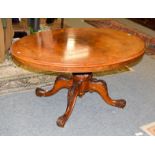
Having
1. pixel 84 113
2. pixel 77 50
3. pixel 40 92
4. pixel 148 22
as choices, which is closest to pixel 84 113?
pixel 84 113

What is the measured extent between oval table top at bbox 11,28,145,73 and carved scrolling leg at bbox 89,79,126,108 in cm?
35

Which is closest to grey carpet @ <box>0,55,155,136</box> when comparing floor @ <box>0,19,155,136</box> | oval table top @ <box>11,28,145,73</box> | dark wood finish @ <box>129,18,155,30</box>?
floor @ <box>0,19,155,136</box>

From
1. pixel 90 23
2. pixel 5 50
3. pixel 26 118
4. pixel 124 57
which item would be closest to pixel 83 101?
pixel 26 118

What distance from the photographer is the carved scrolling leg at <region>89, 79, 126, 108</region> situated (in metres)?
2.02

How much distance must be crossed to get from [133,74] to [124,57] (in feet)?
3.75

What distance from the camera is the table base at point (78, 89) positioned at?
1881 mm

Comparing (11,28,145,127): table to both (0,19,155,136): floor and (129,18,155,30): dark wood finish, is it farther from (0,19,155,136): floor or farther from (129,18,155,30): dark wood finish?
(129,18,155,30): dark wood finish

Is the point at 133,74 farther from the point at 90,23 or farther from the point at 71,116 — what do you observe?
the point at 90,23

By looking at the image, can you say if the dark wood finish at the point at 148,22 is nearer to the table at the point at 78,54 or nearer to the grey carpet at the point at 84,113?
the grey carpet at the point at 84,113

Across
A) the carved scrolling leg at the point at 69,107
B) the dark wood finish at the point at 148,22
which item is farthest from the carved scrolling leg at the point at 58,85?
the dark wood finish at the point at 148,22

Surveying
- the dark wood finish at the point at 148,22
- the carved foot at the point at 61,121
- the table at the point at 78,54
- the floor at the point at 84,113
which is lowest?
the floor at the point at 84,113

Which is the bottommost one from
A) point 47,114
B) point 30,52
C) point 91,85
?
point 47,114
